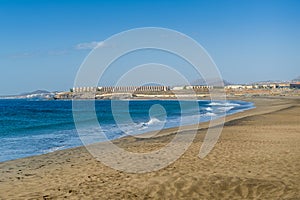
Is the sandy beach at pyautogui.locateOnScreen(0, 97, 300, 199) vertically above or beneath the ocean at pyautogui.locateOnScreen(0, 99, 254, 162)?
above

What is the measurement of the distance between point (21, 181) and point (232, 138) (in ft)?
33.7

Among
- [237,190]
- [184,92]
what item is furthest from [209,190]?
[184,92]

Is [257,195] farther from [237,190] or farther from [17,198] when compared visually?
[17,198]

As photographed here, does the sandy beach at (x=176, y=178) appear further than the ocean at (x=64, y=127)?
No

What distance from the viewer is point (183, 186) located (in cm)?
808

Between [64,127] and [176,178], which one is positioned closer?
[176,178]

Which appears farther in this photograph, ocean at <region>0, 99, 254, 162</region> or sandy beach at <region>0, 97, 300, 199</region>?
ocean at <region>0, 99, 254, 162</region>

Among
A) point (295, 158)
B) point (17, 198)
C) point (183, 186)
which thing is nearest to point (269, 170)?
point (295, 158)

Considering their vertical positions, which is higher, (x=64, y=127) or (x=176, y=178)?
(x=176, y=178)

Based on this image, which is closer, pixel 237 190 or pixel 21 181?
pixel 237 190

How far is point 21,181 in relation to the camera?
946 cm

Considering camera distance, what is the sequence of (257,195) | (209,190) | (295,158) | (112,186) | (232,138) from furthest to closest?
(232,138)
(295,158)
(112,186)
(209,190)
(257,195)

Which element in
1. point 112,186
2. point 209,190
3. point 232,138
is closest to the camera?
point 209,190

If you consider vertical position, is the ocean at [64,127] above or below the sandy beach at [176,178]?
below
